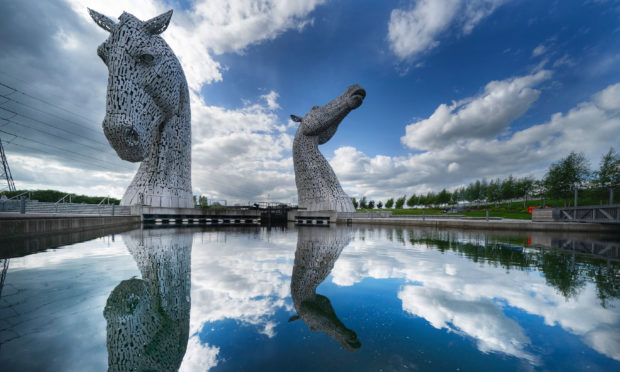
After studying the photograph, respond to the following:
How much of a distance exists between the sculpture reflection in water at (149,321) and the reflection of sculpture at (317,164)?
16.0 metres

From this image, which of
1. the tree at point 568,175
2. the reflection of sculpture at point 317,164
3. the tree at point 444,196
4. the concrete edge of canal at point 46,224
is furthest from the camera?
the tree at point 444,196

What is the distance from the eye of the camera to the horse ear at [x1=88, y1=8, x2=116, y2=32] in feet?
36.7

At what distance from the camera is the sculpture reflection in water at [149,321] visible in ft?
5.41

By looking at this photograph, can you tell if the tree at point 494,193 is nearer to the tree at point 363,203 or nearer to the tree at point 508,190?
the tree at point 508,190

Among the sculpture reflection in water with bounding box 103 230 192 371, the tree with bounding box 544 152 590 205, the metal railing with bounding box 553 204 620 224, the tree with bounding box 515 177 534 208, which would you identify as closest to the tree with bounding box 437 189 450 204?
the tree with bounding box 515 177 534 208

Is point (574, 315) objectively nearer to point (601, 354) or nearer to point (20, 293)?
point (601, 354)

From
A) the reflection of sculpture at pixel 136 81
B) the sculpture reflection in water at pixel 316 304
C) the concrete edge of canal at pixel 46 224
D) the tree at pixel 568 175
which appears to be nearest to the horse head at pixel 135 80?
the reflection of sculpture at pixel 136 81

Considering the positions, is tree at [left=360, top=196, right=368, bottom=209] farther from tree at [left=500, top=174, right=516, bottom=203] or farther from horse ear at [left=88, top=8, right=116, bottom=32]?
horse ear at [left=88, top=8, right=116, bottom=32]

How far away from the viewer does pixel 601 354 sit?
70.6 inches

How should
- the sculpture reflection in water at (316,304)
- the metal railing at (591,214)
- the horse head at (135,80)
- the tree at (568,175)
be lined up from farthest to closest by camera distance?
the tree at (568,175)
the metal railing at (591,214)
the horse head at (135,80)
the sculpture reflection in water at (316,304)

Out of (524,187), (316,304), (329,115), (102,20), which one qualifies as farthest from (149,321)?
(524,187)

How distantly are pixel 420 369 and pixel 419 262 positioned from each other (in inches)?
140

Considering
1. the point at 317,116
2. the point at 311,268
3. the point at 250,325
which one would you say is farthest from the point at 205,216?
the point at 250,325

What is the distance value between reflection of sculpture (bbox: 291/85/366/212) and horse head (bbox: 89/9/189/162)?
33.6 ft
